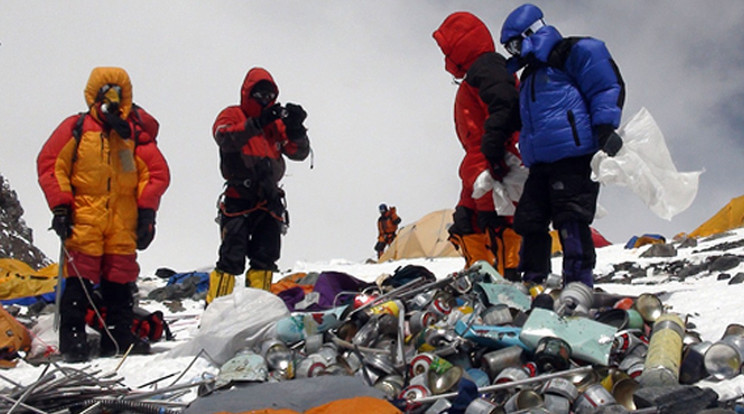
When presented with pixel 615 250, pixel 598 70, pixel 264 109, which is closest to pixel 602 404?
pixel 598 70

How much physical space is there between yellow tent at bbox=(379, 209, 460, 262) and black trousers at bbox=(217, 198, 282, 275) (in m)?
9.41

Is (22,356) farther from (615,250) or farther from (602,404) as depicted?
(615,250)

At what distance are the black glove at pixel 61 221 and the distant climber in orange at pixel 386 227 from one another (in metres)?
13.8

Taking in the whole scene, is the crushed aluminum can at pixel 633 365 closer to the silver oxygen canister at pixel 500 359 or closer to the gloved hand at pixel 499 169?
the silver oxygen canister at pixel 500 359

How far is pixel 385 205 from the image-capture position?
1819 centimetres

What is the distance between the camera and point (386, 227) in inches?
707

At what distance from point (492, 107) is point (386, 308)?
1.95 m

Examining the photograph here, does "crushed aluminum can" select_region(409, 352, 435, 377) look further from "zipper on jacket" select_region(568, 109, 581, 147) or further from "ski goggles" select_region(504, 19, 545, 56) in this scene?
"ski goggles" select_region(504, 19, 545, 56)

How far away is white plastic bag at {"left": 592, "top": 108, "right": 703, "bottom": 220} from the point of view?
410cm

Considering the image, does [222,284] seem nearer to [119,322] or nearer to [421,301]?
[119,322]

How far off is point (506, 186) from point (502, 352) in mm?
2249

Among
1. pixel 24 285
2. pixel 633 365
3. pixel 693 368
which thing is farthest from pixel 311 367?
pixel 24 285

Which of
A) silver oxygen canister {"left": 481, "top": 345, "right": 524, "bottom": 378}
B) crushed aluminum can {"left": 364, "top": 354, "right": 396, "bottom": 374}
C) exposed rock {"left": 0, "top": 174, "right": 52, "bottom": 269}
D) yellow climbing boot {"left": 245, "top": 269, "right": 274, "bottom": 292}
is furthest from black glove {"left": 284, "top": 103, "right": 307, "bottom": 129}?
exposed rock {"left": 0, "top": 174, "right": 52, "bottom": 269}

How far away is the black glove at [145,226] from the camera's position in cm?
456
